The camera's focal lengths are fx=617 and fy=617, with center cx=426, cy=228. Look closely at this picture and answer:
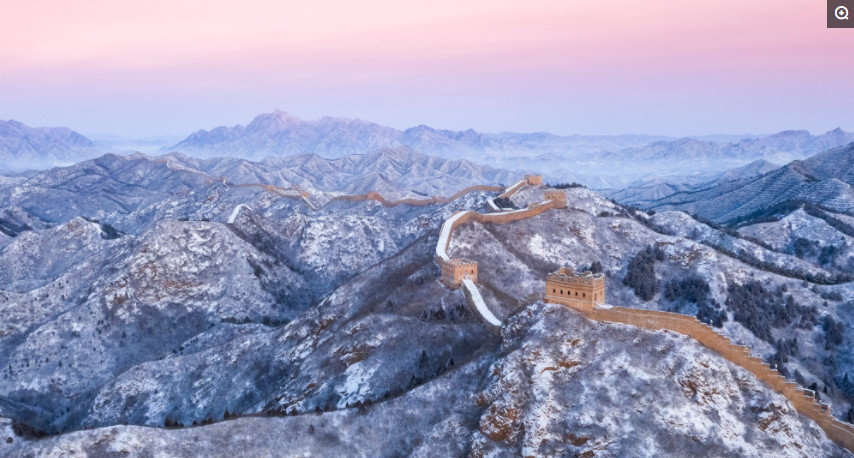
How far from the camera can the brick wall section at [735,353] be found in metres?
55.4

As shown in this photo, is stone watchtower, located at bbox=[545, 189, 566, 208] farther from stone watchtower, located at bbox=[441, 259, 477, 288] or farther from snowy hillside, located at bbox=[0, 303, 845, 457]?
snowy hillside, located at bbox=[0, 303, 845, 457]

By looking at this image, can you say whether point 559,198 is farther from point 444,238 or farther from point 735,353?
point 735,353


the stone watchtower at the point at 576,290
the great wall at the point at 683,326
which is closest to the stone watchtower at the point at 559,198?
the great wall at the point at 683,326

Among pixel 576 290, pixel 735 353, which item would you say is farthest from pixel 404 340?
pixel 735 353

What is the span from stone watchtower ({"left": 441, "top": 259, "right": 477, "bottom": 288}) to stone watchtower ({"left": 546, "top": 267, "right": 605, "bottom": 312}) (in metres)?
22.7

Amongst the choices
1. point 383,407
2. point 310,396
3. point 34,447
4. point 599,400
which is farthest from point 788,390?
point 34,447

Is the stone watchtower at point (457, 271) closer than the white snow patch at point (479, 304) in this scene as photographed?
No

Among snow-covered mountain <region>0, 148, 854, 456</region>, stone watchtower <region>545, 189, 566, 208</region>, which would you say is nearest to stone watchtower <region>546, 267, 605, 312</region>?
snow-covered mountain <region>0, 148, 854, 456</region>

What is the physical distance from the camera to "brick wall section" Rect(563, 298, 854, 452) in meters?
55.4

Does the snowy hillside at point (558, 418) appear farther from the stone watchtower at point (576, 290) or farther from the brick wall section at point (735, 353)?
the stone watchtower at point (576, 290)

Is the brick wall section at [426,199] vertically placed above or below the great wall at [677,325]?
below

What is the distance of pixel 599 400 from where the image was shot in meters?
54.4

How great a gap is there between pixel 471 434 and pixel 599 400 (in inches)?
466

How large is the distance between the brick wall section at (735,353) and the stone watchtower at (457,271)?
2512 cm
